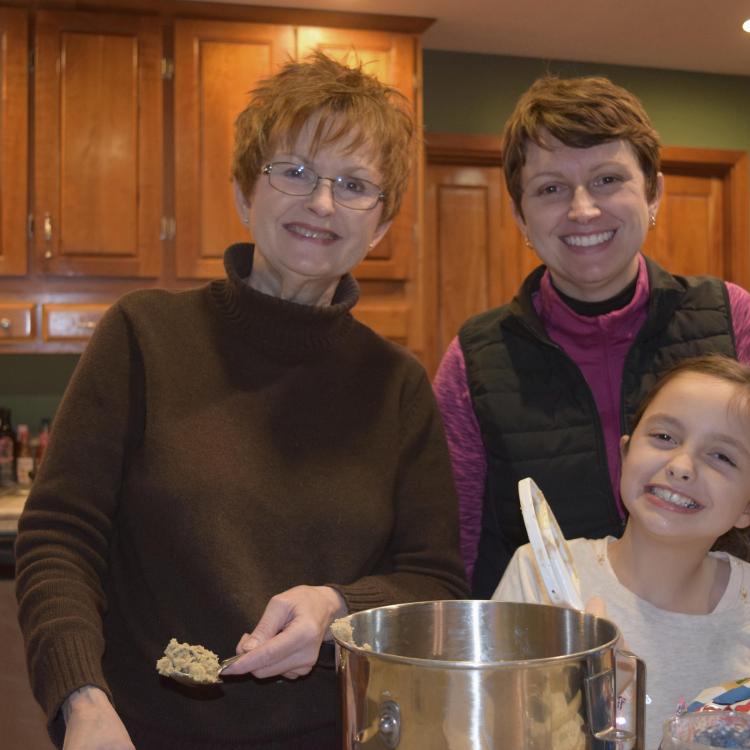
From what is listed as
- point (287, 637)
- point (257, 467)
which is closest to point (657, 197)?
point (257, 467)

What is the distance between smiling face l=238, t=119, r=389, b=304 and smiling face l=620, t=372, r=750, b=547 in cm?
42

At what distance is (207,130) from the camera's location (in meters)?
2.92

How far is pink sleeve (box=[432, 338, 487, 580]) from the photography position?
4.72 feet

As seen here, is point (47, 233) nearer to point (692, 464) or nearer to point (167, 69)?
point (167, 69)

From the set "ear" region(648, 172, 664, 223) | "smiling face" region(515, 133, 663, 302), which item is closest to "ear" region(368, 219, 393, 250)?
"smiling face" region(515, 133, 663, 302)

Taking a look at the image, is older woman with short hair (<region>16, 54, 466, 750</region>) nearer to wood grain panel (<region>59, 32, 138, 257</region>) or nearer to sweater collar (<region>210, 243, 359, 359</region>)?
sweater collar (<region>210, 243, 359, 359</region>)

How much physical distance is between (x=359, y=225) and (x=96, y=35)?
1.98 meters

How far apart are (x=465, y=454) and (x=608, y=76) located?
2.72 meters

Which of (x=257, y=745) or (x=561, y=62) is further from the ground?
(x=561, y=62)

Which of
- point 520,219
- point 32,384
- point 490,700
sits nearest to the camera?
point 490,700

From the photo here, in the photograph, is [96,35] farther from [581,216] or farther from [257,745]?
[257,745]

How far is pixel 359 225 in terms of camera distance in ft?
4.01

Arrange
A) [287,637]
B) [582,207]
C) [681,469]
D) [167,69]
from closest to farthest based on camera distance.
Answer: [287,637] → [681,469] → [582,207] → [167,69]

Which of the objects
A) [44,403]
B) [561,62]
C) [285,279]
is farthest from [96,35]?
[285,279]
